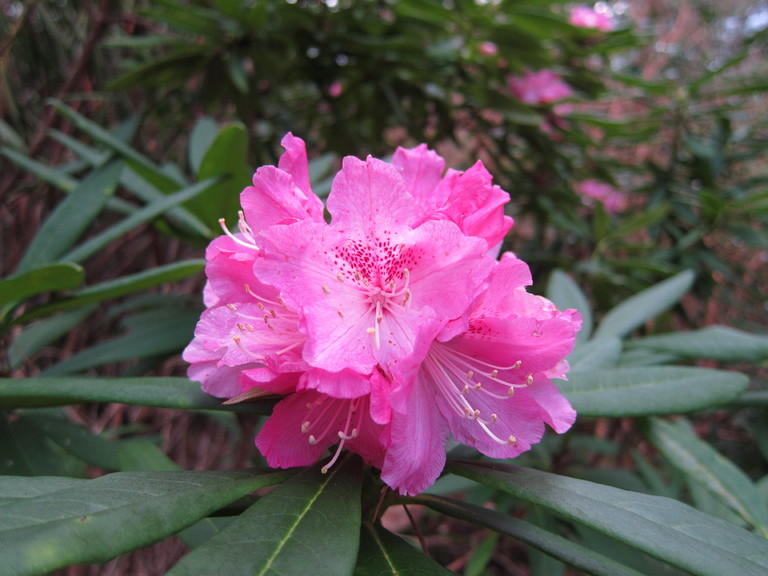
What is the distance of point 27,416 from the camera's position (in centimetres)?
93

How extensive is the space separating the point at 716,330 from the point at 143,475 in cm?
122

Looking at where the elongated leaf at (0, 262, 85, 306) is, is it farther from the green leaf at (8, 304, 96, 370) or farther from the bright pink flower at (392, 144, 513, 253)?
the bright pink flower at (392, 144, 513, 253)

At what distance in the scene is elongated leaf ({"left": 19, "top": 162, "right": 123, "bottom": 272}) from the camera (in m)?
1.02

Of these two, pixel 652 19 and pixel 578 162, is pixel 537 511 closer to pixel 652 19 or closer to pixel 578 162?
pixel 578 162

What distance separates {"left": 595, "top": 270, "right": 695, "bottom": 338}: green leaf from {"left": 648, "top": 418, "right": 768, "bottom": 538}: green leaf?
0.73 feet

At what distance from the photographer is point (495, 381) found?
72cm

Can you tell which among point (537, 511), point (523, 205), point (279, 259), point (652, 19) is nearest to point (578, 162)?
point (523, 205)

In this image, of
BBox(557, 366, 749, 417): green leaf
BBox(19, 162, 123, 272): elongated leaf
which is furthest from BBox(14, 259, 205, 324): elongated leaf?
BBox(557, 366, 749, 417): green leaf

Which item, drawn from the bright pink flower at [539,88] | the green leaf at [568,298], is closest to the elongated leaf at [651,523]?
the green leaf at [568,298]

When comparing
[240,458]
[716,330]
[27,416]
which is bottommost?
[240,458]

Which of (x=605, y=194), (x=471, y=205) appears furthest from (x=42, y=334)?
(x=605, y=194)

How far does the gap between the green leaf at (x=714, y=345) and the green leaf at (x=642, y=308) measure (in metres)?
0.06

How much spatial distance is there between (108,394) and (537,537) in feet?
1.88

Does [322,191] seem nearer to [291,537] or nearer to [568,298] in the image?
[568,298]
